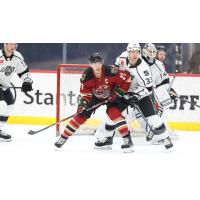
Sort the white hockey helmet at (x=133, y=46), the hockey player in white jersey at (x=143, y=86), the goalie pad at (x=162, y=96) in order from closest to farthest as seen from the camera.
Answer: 1. the white hockey helmet at (x=133, y=46)
2. the hockey player in white jersey at (x=143, y=86)
3. the goalie pad at (x=162, y=96)

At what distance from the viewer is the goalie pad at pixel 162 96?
15.2 ft

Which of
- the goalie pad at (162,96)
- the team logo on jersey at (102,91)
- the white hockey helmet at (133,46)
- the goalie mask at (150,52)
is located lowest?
the goalie pad at (162,96)

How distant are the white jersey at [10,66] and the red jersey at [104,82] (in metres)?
0.73

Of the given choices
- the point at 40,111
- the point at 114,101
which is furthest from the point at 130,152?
the point at 40,111

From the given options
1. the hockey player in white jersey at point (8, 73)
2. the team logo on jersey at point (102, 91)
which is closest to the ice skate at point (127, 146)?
the team logo on jersey at point (102, 91)

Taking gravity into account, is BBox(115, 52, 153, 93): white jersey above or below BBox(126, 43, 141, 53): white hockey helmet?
below

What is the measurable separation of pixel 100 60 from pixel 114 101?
0.35 m

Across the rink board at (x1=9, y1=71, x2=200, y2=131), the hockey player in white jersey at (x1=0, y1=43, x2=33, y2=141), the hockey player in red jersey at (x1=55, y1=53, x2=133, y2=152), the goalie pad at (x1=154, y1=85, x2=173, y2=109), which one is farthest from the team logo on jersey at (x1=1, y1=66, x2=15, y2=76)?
the goalie pad at (x1=154, y1=85, x2=173, y2=109)

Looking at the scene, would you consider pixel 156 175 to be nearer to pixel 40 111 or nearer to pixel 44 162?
pixel 44 162

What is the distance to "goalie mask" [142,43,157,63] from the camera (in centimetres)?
436

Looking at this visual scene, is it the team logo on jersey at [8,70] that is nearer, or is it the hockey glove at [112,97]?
the hockey glove at [112,97]

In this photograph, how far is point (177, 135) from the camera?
16.2 ft

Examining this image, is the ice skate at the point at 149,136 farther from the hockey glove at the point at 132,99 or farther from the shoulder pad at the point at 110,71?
the shoulder pad at the point at 110,71

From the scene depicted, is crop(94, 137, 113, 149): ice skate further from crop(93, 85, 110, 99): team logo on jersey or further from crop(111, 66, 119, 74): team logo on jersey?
crop(111, 66, 119, 74): team logo on jersey
